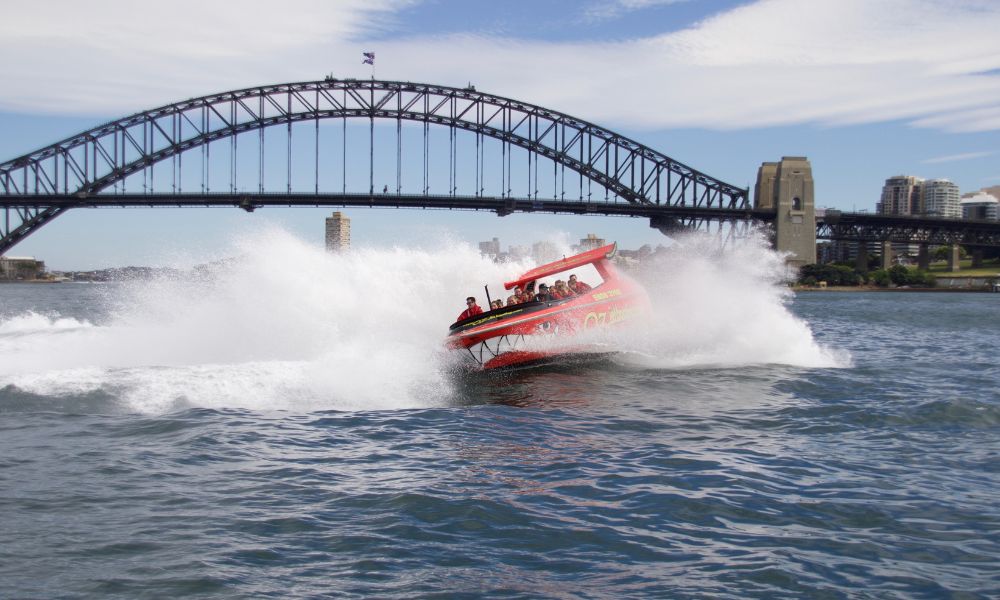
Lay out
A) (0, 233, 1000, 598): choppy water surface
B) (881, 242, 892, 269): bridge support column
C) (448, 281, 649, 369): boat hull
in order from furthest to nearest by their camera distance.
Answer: (881, 242, 892, 269): bridge support column < (448, 281, 649, 369): boat hull < (0, 233, 1000, 598): choppy water surface

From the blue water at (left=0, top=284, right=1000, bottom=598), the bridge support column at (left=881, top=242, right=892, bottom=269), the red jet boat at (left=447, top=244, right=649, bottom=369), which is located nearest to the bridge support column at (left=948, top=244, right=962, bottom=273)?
the bridge support column at (left=881, top=242, right=892, bottom=269)

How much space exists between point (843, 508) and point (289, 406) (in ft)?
27.0

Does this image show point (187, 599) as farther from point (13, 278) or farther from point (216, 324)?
point (13, 278)

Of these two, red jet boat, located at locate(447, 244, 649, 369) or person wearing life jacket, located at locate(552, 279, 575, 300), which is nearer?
red jet boat, located at locate(447, 244, 649, 369)

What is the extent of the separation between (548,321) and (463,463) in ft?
24.9

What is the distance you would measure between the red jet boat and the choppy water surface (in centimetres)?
58

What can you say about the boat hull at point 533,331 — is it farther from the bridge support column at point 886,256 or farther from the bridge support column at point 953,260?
the bridge support column at point 953,260

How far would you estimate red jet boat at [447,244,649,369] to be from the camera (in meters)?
16.8

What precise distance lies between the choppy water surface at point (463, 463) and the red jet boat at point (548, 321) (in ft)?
1.89

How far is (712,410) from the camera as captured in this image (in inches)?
526

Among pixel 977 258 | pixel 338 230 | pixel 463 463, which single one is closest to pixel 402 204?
pixel 338 230

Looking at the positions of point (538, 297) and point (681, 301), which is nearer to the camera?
point (538, 297)

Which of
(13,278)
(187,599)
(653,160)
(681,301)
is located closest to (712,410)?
(681,301)

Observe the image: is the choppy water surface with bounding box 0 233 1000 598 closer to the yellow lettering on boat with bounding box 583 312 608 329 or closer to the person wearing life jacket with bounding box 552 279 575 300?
the yellow lettering on boat with bounding box 583 312 608 329
